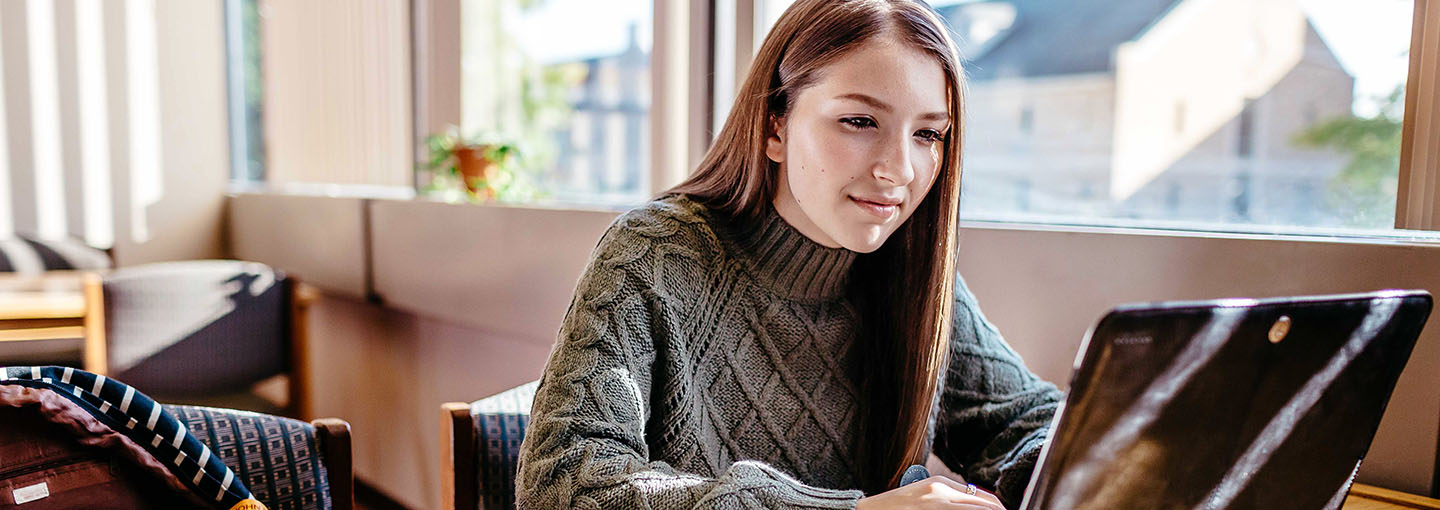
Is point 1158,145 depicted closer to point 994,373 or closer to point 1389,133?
point 1389,133

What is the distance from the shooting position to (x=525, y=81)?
262 centimetres

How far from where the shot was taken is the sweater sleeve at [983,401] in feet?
3.42

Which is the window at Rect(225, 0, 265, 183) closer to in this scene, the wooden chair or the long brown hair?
the wooden chair

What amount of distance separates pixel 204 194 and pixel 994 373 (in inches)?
144

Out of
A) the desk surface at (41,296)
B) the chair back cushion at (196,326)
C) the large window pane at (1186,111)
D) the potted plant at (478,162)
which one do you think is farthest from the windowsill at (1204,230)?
the desk surface at (41,296)

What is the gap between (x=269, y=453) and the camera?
1105 millimetres

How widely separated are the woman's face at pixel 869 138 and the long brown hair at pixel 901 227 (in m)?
0.02

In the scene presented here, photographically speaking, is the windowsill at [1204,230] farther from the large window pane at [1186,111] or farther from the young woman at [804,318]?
the young woman at [804,318]

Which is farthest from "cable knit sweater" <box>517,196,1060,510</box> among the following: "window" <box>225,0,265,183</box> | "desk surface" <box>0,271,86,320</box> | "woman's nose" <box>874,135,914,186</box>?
"window" <box>225,0,265,183</box>

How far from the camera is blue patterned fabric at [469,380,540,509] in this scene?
1192 millimetres

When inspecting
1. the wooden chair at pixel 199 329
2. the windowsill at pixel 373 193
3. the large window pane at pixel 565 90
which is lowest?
the wooden chair at pixel 199 329

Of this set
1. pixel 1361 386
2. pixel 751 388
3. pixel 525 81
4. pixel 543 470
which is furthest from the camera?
pixel 525 81

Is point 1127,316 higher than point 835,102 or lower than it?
lower

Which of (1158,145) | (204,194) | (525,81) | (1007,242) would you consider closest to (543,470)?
Result: (1007,242)
